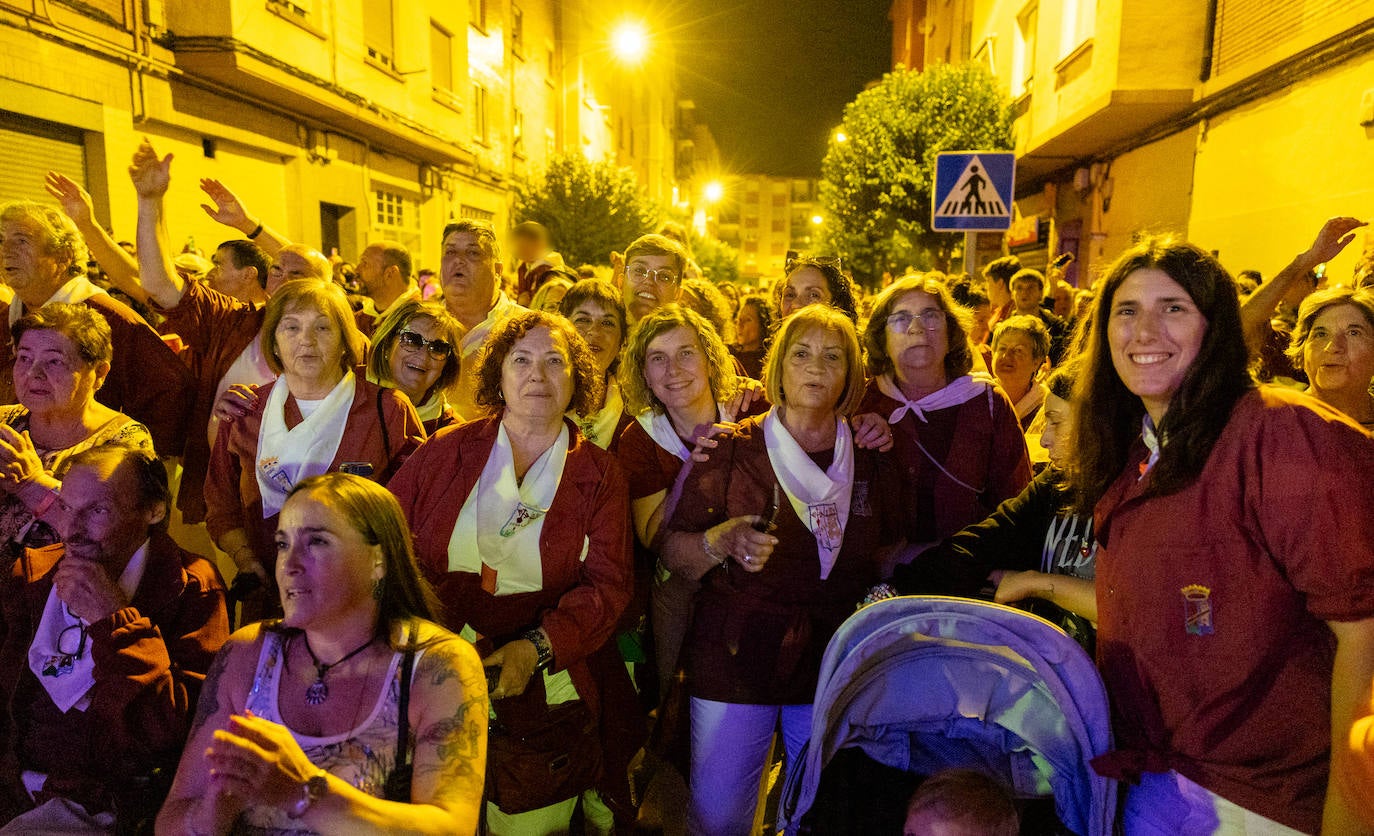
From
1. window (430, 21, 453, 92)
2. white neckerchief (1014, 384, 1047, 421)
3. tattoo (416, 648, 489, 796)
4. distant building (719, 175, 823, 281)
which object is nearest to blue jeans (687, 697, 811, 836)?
tattoo (416, 648, 489, 796)

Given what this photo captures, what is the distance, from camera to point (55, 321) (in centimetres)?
328

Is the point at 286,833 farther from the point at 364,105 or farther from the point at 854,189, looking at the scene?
the point at 854,189

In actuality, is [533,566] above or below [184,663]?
above

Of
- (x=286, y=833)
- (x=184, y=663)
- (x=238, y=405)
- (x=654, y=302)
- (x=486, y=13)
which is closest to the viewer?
(x=286, y=833)

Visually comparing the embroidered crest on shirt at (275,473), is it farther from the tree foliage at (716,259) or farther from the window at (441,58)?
the tree foliage at (716,259)

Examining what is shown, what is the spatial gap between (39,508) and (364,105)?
49.9 ft

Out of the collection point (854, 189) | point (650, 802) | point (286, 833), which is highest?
point (854, 189)

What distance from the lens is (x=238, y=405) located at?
11.4 ft

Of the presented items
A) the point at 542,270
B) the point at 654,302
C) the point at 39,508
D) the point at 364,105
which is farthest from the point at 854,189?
the point at 39,508

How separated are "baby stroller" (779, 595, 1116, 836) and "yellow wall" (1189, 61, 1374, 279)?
7.94 m

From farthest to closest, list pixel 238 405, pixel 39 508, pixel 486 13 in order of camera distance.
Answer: pixel 486 13, pixel 238 405, pixel 39 508

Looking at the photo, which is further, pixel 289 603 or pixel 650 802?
pixel 650 802

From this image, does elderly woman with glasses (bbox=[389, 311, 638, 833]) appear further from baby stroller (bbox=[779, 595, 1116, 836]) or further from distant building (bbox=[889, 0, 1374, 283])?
distant building (bbox=[889, 0, 1374, 283])

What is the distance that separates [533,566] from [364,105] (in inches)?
628
